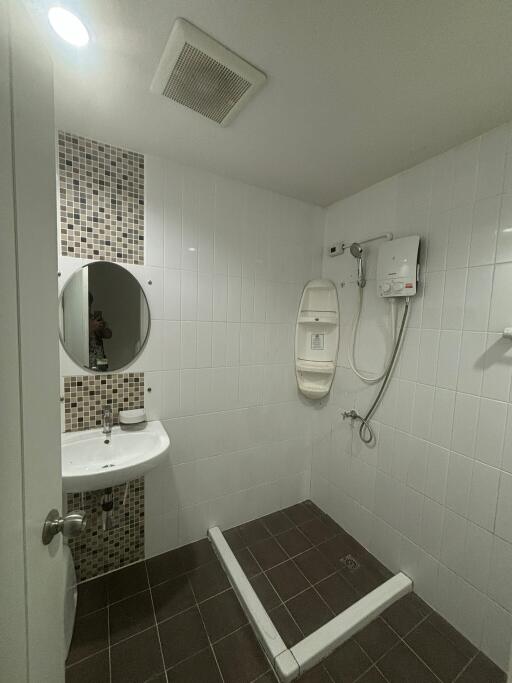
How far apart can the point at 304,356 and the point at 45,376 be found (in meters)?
1.62

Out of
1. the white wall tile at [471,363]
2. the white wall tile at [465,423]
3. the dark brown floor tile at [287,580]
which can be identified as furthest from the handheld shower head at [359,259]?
the dark brown floor tile at [287,580]

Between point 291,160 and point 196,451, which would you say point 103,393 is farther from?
point 291,160

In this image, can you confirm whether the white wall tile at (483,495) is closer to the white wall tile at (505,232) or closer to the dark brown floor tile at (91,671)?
the white wall tile at (505,232)

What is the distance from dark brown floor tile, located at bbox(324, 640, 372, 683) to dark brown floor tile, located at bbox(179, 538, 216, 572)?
2.41ft

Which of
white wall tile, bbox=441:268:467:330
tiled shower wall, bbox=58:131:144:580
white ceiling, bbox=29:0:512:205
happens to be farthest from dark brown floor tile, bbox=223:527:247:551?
white ceiling, bbox=29:0:512:205

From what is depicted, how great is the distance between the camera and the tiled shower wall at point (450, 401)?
3.67ft

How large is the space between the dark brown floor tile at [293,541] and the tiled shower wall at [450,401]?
351 millimetres

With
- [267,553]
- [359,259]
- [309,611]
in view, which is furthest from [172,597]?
[359,259]

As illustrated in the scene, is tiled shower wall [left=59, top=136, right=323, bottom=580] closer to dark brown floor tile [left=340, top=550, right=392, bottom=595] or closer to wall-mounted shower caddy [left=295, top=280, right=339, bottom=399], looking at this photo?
wall-mounted shower caddy [left=295, top=280, right=339, bottom=399]

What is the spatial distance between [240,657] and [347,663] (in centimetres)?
43

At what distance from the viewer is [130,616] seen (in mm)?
1248

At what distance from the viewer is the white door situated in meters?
0.40

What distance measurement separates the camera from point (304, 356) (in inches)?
77.4

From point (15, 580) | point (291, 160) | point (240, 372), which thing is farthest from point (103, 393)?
point (291, 160)
